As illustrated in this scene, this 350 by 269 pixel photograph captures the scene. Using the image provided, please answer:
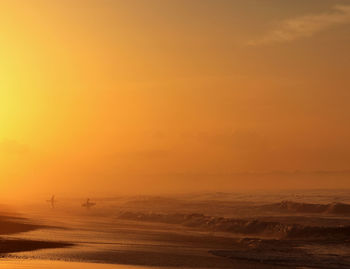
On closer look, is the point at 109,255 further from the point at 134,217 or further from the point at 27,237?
the point at 134,217

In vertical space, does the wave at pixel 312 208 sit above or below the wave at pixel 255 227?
above

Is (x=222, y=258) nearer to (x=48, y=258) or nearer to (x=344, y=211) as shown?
(x=48, y=258)

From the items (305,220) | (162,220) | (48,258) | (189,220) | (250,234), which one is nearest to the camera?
(48,258)

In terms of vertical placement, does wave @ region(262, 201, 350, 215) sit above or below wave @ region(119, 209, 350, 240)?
above

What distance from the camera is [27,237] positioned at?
37281 mm

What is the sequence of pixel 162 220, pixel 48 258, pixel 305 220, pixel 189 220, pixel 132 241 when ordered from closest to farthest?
pixel 48 258 < pixel 132 241 < pixel 305 220 < pixel 189 220 < pixel 162 220

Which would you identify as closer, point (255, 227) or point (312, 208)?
point (255, 227)

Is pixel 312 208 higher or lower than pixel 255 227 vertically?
higher

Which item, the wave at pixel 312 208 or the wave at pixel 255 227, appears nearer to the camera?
the wave at pixel 255 227

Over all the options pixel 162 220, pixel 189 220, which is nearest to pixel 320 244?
pixel 189 220

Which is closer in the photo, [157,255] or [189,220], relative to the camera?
[157,255]

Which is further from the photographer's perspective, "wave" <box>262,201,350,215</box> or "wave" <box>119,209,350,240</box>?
"wave" <box>262,201,350,215</box>

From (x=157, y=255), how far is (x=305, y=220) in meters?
27.4

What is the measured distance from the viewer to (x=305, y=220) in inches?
2114
